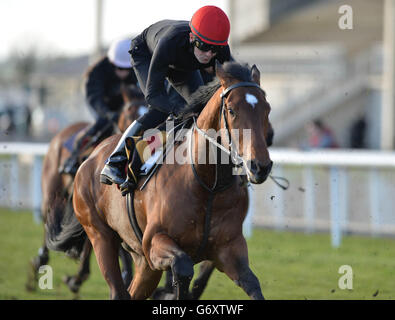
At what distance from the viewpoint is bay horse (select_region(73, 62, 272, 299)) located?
129 inches

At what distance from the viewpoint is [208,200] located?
3625 mm

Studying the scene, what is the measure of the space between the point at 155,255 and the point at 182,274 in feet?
0.76

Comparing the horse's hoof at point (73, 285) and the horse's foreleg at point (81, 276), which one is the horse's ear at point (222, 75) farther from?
the horse's hoof at point (73, 285)

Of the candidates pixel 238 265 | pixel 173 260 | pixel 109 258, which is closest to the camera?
pixel 173 260

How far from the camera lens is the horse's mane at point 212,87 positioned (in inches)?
134

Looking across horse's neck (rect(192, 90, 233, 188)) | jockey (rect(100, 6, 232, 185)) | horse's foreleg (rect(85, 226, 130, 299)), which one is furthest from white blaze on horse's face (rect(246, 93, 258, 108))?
horse's foreleg (rect(85, 226, 130, 299))

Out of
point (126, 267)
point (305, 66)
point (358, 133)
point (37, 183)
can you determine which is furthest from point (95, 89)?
point (305, 66)

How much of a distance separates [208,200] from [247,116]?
57 cm

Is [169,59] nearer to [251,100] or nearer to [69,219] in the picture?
[251,100]

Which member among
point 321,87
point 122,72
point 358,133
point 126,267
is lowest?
point 126,267

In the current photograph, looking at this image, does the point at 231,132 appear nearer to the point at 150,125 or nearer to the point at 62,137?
the point at 150,125

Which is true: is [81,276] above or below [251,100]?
below

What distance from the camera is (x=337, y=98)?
19.2m
